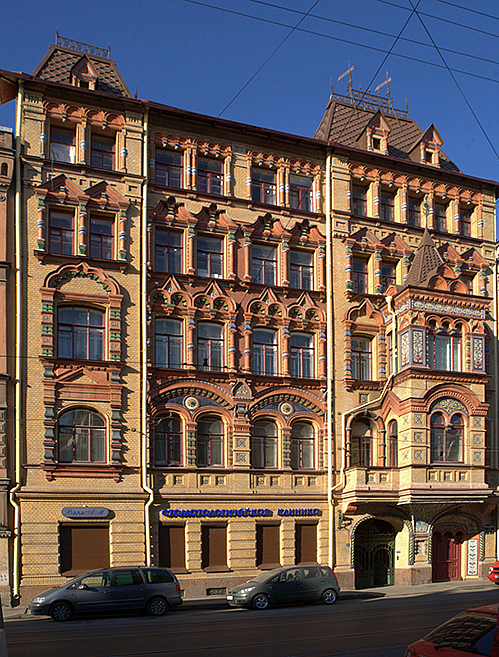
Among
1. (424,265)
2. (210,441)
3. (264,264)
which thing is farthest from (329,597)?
(424,265)

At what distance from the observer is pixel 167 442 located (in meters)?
28.6

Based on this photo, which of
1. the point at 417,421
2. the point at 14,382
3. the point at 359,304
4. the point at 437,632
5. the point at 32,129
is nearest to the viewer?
the point at 437,632

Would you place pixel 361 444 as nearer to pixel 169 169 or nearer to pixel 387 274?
pixel 387 274

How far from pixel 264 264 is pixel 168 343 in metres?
5.78

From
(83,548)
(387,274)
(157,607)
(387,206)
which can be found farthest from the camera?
(387,206)

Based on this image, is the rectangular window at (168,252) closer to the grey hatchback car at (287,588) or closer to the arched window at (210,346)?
the arched window at (210,346)

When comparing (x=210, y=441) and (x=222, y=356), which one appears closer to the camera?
(x=210, y=441)

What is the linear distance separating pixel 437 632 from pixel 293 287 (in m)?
22.9

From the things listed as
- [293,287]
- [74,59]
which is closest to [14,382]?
[293,287]

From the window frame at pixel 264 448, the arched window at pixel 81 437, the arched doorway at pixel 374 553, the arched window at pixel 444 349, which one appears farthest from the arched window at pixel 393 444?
the arched window at pixel 81 437

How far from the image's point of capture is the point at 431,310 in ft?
103

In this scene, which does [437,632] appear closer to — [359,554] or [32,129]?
[359,554]

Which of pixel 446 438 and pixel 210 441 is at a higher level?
pixel 210 441

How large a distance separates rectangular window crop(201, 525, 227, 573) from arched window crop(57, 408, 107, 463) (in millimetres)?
5025
